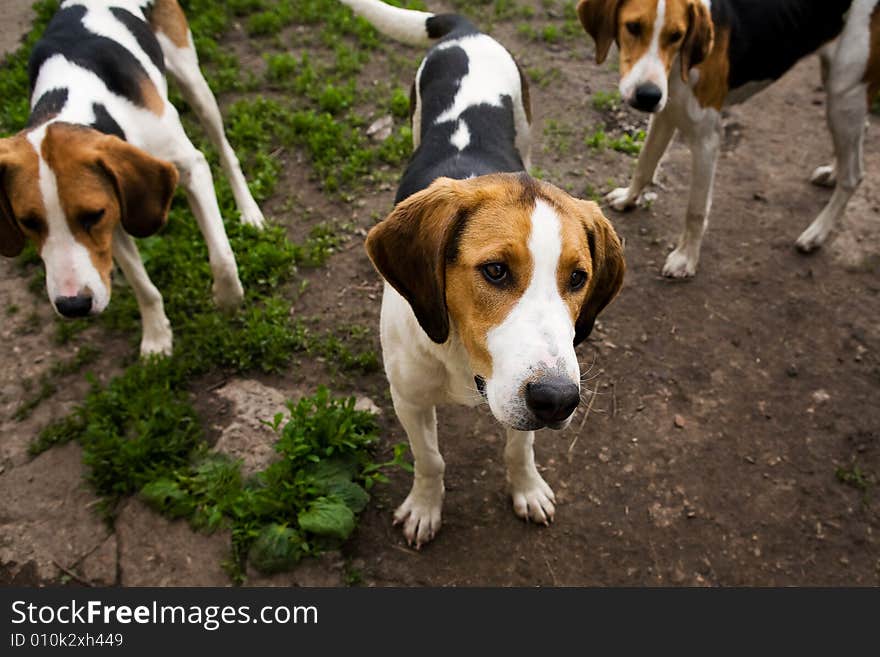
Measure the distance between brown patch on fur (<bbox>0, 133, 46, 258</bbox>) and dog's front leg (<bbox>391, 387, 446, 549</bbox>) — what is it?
1.91m

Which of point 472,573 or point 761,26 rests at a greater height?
point 761,26

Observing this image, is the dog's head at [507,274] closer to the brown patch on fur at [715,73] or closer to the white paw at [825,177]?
the brown patch on fur at [715,73]

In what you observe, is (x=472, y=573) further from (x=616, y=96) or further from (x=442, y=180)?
(x=616, y=96)

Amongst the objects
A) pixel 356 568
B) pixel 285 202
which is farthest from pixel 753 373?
pixel 285 202

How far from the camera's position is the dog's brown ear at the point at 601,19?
13.7 ft

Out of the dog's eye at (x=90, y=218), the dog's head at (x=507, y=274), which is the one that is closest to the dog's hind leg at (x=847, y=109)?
the dog's head at (x=507, y=274)

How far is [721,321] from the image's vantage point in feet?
15.6

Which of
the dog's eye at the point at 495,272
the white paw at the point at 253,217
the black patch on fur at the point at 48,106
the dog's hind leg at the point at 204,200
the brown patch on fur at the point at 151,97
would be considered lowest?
the white paw at the point at 253,217

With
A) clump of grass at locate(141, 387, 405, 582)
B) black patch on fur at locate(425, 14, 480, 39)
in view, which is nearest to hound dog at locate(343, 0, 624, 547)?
clump of grass at locate(141, 387, 405, 582)

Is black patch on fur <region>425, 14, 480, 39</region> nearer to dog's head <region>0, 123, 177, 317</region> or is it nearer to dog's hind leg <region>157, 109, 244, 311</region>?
dog's hind leg <region>157, 109, 244, 311</region>

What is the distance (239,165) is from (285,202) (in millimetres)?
498

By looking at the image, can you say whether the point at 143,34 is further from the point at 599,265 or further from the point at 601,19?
the point at 599,265

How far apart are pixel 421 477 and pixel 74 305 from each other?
1.88 meters

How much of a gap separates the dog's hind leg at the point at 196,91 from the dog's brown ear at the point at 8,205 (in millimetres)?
1693
